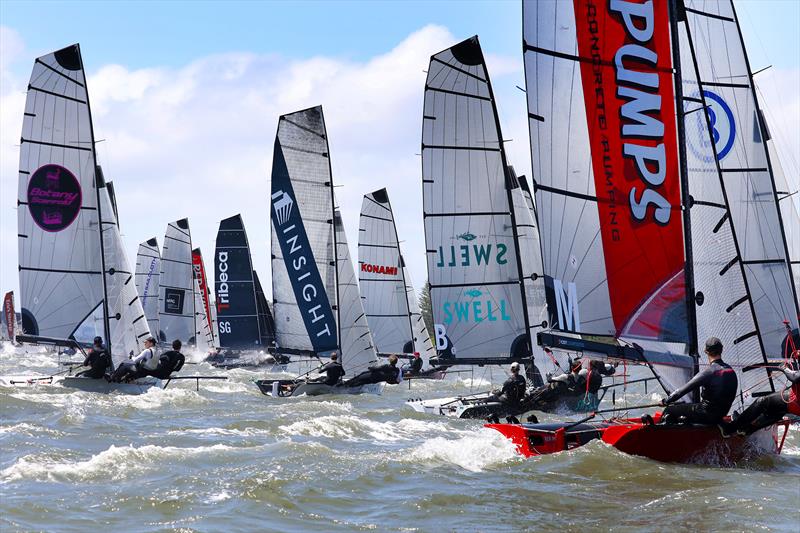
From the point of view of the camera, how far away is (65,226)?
2461 centimetres

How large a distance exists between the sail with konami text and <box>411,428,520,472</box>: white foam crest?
1421 cm

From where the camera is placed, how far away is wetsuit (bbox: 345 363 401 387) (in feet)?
78.8

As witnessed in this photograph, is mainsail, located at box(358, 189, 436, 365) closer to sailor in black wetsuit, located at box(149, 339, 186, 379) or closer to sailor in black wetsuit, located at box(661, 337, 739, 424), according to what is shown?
sailor in black wetsuit, located at box(149, 339, 186, 379)

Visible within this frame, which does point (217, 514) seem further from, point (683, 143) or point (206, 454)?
point (683, 143)

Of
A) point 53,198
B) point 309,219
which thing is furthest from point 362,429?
point 309,219

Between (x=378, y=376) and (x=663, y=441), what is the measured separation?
1237 centimetres

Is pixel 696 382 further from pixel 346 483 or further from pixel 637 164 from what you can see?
pixel 346 483

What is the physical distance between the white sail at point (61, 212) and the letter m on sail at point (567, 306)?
1319 cm

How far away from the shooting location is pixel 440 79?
23.3 m

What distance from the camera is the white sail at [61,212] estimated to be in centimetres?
2448

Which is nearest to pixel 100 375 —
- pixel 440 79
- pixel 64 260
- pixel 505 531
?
pixel 64 260

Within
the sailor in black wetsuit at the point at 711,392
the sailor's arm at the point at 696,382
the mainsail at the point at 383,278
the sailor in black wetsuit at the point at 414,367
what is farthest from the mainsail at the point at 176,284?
the sailor's arm at the point at 696,382

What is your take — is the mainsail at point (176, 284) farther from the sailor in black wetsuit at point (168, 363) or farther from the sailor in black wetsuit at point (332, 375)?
the sailor in black wetsuit at point (168, 363)

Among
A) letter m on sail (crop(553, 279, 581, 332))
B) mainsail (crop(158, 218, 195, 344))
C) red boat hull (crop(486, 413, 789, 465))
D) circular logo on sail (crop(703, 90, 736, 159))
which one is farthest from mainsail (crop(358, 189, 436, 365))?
red boat hull (crop(486, 413, 789, 465))
